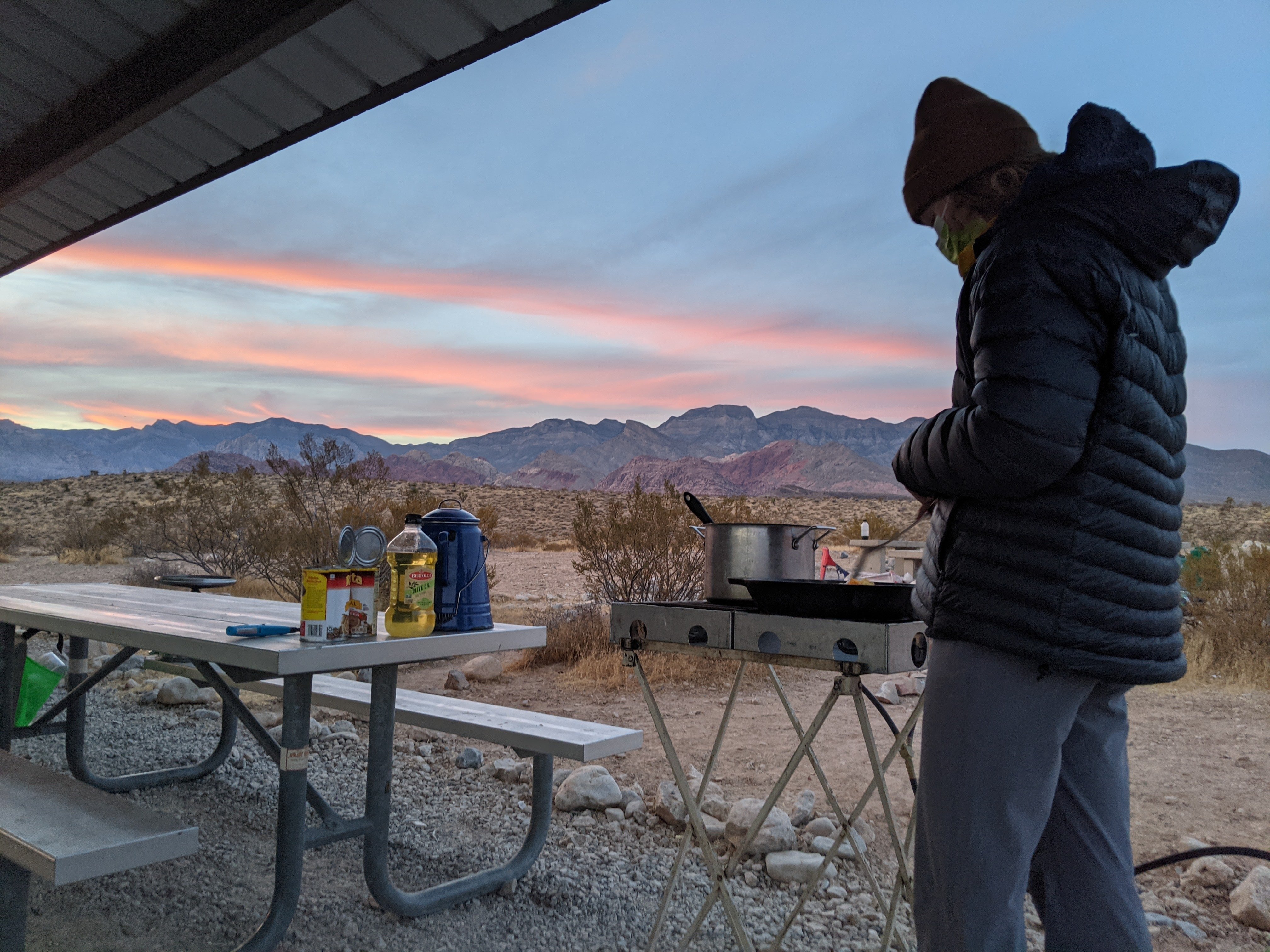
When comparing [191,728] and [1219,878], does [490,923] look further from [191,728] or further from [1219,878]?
[191,728]

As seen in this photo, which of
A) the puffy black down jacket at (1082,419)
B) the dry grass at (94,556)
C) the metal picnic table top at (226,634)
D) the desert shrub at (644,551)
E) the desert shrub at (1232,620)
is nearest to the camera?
the puffy black down jacket at (1082,419)

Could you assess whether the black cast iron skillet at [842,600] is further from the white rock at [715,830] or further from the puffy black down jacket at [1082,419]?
the white rock at [715,830]

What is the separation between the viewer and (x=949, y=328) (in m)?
1.52

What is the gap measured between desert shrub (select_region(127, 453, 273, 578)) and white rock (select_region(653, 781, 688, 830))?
8.08 m

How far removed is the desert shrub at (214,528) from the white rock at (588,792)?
780 centimetres

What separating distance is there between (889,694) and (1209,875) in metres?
2.87

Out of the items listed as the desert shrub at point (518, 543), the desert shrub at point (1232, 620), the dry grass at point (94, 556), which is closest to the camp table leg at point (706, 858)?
the desert shrub at point (1232, 620)

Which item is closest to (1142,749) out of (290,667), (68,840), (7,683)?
(290,667)

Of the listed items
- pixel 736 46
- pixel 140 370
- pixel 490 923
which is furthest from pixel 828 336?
pixel 140 370

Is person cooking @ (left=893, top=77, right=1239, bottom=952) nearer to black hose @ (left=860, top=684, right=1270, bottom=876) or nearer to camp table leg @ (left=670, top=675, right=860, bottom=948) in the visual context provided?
camp table leg @ (left=670, top=675, right=860, bottom=948)

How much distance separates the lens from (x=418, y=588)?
2100 mm

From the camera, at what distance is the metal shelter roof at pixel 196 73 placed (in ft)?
8.51

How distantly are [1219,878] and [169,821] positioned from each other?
3084 millimetres

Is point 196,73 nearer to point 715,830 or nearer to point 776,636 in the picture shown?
point 776,636
